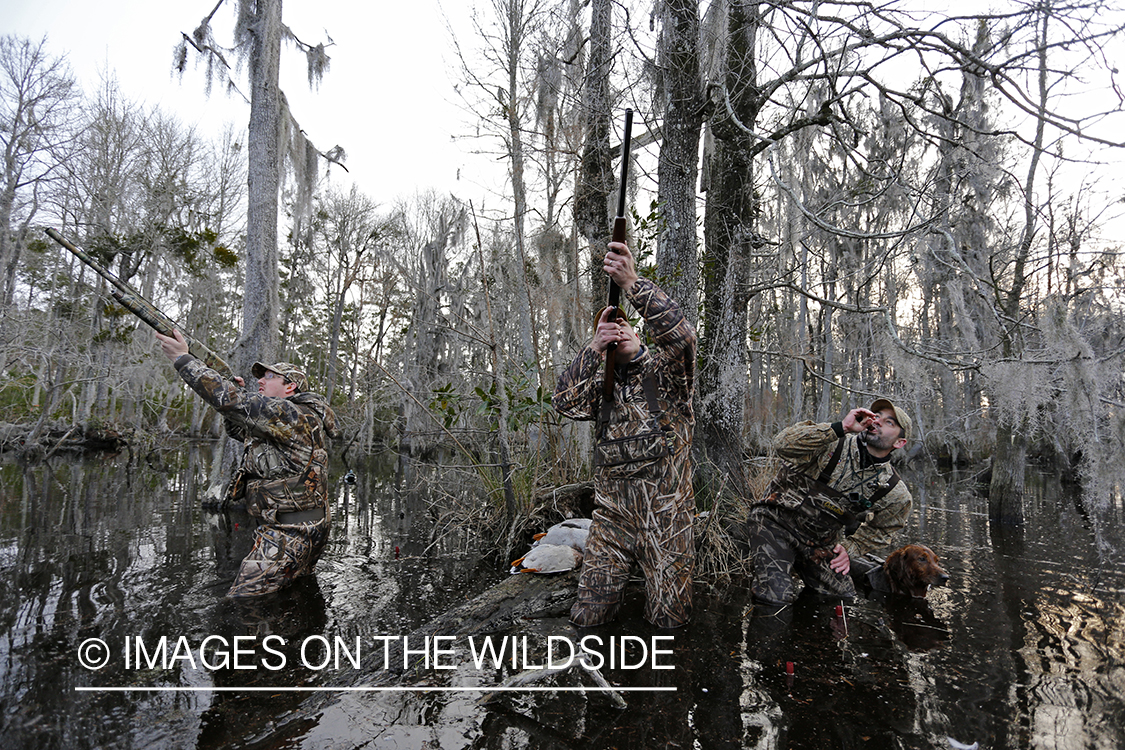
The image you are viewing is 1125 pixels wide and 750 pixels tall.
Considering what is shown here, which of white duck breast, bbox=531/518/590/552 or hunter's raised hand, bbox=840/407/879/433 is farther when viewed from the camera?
white duck breast, bbox=531/518/590/552

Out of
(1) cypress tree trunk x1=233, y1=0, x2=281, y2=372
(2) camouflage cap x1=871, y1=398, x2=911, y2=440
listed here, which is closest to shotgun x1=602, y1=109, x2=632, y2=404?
(2) camouflage cap x1=871, y1=398, x2=911, y2=440

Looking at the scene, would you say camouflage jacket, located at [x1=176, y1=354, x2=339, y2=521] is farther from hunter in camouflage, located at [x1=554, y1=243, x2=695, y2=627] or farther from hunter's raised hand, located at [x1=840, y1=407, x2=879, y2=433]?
hunter's raised hand, located at [x1=840, y1=407, x2=879, y2=433]

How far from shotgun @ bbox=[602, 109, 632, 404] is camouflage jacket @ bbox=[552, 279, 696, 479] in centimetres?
8

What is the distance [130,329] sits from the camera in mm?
18953

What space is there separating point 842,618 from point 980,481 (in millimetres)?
15649

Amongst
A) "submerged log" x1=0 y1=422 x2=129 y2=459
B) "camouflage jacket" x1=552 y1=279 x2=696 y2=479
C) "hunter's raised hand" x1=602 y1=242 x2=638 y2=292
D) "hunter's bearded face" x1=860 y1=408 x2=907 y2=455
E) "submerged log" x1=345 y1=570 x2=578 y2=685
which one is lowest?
"submerged log" x1=345 y1=570 x2=578 y2=685

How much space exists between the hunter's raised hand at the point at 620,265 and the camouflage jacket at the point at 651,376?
3.1 inches

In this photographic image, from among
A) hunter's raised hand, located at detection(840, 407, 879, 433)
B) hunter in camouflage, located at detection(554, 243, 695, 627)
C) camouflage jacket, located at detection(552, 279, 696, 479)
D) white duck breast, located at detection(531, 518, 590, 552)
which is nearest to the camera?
camouflage jacket, located at detection(552, 279, 696, 479)

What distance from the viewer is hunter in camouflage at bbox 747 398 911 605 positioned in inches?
170

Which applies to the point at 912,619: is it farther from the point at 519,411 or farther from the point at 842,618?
the point at 519,411

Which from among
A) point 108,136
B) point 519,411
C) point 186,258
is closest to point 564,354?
point 519,411

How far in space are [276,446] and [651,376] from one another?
3213 millimetres

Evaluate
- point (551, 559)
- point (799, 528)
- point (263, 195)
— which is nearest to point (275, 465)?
point (551, 559)

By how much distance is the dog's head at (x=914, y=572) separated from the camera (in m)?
4.81
